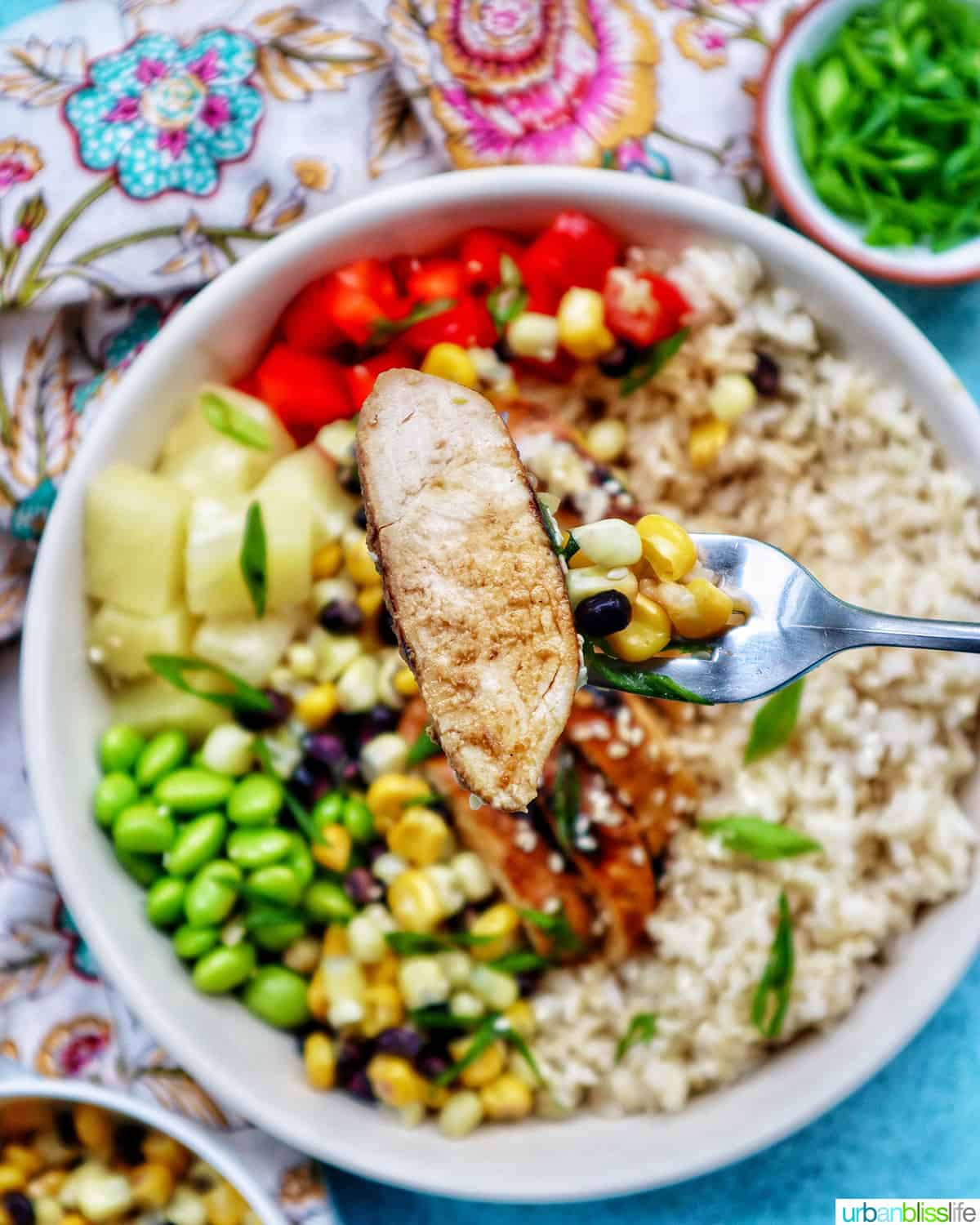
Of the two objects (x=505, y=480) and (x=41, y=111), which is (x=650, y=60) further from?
(x=505, y=480)

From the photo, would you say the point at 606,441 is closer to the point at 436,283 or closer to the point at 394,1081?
the point at 436,283

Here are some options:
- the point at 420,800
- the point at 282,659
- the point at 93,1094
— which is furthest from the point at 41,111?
the point at 93,1094

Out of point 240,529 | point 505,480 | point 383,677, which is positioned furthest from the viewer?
point 383,677

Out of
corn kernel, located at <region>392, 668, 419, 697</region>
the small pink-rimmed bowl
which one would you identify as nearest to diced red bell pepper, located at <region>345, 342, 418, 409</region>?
corn kernel, located at <region>392, 668, 419, 697</region>

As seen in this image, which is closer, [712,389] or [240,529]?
[240,529]

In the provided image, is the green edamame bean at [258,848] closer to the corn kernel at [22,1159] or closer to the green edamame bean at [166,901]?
the green edamame bean at [166,901]

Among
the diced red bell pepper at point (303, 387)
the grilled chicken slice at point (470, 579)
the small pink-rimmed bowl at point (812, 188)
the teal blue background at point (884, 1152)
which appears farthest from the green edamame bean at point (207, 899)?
the small pink-rimmed bowl at point (812, 188)

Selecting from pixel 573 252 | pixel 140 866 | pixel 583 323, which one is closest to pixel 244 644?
pixel 140 866
